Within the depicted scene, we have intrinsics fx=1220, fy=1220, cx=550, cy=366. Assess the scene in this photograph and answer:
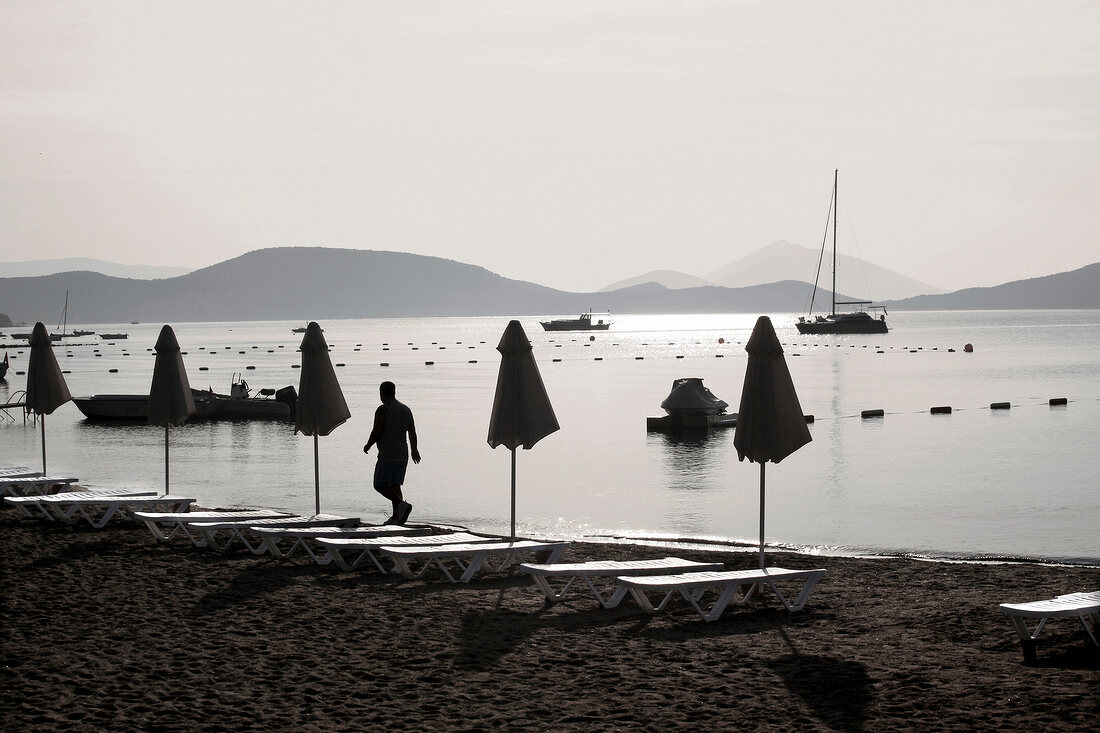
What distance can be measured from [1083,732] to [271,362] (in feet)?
315

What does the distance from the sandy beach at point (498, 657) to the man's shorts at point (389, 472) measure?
2.39 m

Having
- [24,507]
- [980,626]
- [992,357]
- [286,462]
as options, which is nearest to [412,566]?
[980,626]

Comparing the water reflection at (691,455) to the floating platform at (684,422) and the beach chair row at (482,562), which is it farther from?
the beach chair row at (482,562)

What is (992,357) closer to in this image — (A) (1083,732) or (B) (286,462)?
(B) (286,462)

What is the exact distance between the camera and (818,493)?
73.4 feet

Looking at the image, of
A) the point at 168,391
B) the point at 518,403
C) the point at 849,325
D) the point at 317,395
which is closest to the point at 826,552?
the point at 518,403

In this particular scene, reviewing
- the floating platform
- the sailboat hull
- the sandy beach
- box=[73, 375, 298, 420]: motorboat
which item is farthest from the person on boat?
the sailboat hull

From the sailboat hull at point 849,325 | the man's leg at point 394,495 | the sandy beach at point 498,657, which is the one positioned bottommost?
the sandy beach at point 498,657

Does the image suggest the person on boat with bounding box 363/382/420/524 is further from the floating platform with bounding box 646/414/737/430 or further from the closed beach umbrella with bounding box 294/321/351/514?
the floating platform with bounding box 646/414/737/430

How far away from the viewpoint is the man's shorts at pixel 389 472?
45.4 ft

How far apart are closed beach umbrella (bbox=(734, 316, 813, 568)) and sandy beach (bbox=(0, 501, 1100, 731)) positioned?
133 centimetres

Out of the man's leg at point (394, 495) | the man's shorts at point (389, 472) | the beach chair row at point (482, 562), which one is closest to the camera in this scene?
the beach chair row at point (482, 562)

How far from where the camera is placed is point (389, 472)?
45.5 ft

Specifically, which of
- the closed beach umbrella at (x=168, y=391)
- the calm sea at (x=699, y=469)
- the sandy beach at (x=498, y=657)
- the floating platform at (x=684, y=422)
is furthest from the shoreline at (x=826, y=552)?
the floating platform at (x=684, y=422)
